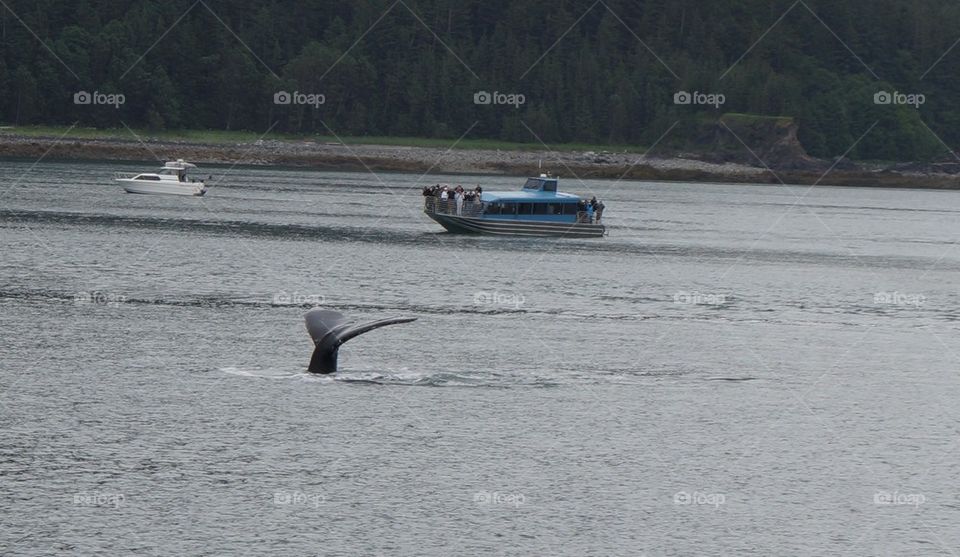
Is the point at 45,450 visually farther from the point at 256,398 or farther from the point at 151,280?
the point at 151,280

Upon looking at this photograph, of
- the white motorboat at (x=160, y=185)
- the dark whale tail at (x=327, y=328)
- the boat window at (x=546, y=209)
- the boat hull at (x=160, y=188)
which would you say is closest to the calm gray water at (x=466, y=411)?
the dark whale tail at (x=327, y=328)

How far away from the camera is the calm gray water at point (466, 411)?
28.0 m

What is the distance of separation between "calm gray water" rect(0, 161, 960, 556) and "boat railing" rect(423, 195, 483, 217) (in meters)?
22.8

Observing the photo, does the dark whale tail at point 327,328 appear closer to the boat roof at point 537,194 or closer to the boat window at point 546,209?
the boat roof at point 537,194

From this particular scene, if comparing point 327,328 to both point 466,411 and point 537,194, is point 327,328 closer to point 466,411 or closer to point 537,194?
point 466,411

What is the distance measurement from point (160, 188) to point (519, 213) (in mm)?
58855

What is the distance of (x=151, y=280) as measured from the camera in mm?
66375

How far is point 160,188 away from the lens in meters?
151

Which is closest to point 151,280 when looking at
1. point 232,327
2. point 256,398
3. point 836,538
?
point 232,327

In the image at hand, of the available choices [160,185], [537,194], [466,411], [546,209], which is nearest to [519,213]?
[537,194]

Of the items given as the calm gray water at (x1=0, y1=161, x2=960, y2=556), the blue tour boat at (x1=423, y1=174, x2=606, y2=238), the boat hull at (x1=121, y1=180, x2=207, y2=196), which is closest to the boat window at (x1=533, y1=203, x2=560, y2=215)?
the blue tour boat at (x1=423, y1=174, x2=606, y2=238)

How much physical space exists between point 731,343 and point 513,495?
26.2 m

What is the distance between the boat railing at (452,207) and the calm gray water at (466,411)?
22.8 meters

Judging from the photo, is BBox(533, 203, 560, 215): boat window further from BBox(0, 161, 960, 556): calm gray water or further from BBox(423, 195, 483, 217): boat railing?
BBox(0, 161, 960, 556): calm gray water
